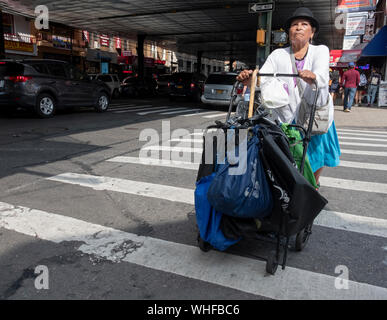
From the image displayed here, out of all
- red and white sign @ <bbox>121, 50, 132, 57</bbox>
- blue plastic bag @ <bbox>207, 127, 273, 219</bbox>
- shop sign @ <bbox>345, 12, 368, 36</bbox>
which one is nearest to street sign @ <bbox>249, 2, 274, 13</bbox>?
blue plastic bag @ <bbox>207, 127, 273, 219</bbox>

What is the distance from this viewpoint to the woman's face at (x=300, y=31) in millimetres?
3059

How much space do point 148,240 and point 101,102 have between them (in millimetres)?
12032

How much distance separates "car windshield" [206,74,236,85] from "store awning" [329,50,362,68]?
11.1 meters

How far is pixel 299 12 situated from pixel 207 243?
2.17 meters

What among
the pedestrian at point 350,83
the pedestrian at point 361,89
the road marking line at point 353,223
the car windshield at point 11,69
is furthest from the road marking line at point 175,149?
the pedestrian at point 361,89

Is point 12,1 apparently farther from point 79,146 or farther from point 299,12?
point 299,12

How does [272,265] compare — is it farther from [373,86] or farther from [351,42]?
[351,42]

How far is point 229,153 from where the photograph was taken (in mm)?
2412

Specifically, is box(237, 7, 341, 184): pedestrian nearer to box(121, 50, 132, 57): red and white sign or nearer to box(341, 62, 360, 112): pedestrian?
box(341, 62, 360, 112): pedestrian

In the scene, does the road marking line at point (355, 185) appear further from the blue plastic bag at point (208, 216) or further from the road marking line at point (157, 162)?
the blue plastic bag at point (208, 216)

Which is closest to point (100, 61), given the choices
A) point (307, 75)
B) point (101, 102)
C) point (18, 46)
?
point (18, 46)

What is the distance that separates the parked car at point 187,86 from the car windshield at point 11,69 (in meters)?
11.6

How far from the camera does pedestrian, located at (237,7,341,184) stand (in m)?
2.99

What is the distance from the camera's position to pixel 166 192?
4.52 meters
